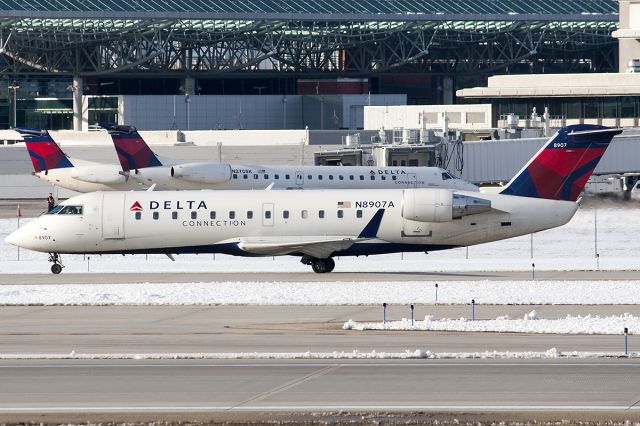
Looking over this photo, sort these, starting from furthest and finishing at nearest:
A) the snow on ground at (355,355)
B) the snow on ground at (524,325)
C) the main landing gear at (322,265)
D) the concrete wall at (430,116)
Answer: the concrete wall at (430,116) → the main landing gear at (322,265) → the snow on ground at (524,325) → the snow on ground at (355,355)

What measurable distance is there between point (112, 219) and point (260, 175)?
30839mm

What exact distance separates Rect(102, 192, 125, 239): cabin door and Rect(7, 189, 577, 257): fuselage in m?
0.04

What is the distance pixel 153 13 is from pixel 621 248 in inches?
3719

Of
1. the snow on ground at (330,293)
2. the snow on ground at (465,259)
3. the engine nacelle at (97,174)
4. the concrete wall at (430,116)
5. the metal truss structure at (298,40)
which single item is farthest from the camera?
the metal truss structure at (298,40)

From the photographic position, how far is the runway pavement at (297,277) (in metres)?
50.9

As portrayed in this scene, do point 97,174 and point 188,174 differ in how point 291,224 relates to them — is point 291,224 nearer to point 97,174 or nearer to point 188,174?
point 188,174

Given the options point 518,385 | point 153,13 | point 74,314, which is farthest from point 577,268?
point 153,13

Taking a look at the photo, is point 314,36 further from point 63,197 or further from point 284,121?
point 63,197

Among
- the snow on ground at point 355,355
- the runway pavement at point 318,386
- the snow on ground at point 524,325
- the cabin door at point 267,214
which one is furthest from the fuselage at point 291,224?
the runway pavement at point 318,386

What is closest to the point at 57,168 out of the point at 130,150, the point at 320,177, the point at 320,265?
the point at 130,150

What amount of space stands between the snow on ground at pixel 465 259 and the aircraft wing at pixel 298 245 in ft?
7.24

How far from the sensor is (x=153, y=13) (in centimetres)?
15100

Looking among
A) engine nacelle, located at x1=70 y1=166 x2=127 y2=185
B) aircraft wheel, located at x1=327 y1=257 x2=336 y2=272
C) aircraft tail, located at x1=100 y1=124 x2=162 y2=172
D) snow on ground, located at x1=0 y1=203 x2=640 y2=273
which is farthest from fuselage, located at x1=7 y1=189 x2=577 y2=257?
engine nacelle, located at x1=70 y1=166 x2=127 y2=185

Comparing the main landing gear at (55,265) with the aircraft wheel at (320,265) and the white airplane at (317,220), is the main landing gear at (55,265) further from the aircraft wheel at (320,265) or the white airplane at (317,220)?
the aircraft wheel at (320,265)
